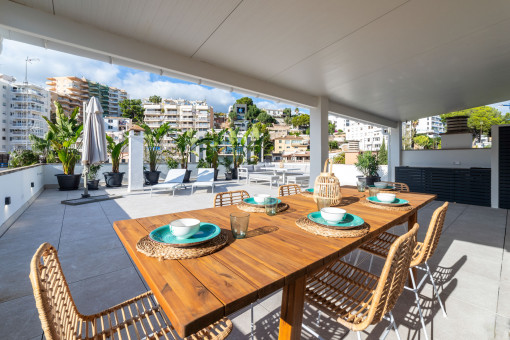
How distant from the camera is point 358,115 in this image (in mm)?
7512

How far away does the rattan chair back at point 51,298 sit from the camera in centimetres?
66

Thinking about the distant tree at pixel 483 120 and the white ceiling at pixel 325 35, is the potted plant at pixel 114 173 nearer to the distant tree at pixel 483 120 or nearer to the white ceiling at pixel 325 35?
the white ceiling at pixel 325 35

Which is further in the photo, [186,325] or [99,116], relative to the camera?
[99,116]

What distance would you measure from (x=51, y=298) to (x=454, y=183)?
778 centimetres

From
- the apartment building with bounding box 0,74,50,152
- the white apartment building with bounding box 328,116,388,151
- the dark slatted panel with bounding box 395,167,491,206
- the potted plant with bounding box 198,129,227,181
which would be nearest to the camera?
the dark slatted panel with bounding box 395,167,491,206

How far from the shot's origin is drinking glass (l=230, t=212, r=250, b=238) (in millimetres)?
1158

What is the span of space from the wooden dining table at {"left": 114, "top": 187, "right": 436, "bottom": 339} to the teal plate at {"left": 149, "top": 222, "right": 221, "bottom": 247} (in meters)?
0.09

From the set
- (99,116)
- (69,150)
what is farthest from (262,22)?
(69,150)

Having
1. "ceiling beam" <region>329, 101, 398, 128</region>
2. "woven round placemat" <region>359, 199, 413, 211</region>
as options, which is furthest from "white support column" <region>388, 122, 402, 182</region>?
"woven round placemat" <region>359, 199, 413, 211</region>

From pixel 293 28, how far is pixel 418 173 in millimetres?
5963

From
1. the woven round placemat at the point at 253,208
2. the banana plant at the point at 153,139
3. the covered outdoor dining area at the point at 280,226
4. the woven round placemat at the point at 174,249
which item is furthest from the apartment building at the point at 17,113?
the woven round placemat at the point at 174,249

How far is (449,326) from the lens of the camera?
1598 mm

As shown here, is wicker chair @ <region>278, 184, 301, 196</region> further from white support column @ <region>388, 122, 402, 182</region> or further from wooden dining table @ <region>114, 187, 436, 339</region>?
white support column @ <region>388, 122, 402, 182</region>

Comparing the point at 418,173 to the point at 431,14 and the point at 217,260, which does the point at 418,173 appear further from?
the point at 217,260
